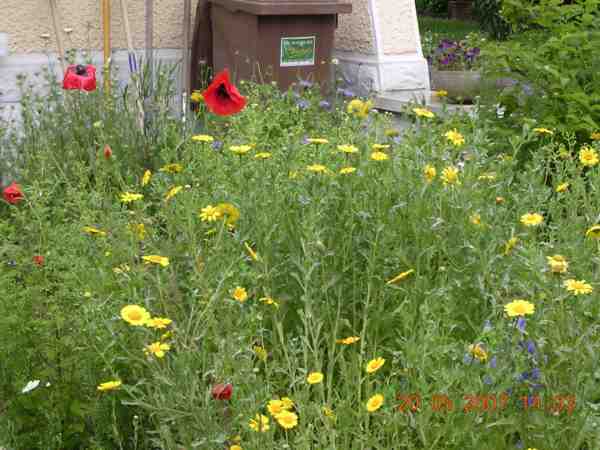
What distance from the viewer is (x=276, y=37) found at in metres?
6.22

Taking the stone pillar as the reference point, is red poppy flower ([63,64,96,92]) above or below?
above

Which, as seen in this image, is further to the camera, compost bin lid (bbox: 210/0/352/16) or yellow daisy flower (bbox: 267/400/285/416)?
compost bin lid (bbox: 210/0/352/16)

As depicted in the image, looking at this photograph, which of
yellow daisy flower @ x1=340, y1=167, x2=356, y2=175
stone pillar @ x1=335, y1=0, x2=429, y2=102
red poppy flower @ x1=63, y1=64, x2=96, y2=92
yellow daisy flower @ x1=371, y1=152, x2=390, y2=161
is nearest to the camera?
yellow daisy flower @ x1=340, y1=167, x2=356, y2=175

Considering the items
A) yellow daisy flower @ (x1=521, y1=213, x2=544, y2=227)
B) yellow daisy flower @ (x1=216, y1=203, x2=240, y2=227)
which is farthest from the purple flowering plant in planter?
yellow daisy flower @ (x1=216, y1=203, x2=240, y2=227)

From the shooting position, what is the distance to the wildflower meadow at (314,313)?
2088 millimetres

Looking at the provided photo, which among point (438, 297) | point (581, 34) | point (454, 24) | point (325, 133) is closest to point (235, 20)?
point (325, 133)

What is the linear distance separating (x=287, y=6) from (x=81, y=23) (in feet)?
5.01

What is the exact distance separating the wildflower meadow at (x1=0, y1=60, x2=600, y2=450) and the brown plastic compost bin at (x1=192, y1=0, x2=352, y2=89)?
2.55 m

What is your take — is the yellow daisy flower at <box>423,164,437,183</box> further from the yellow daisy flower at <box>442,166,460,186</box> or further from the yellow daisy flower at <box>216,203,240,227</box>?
the yellow daisy flower at <box>216,203,240,227</box>

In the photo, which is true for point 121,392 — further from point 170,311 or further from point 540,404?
point 540,404

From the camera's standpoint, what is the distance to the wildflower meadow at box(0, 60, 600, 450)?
209 centimetres

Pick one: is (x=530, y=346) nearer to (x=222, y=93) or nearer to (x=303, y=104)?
(x=222, y=93)

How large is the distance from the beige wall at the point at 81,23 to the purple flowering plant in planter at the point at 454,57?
7.95 feet

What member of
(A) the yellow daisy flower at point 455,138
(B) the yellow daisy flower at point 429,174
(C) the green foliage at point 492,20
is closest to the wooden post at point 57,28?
(A) the yellow daisy flower at point 455,138
